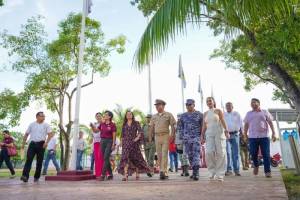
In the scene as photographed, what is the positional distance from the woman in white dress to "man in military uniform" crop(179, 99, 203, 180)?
0.79 feet

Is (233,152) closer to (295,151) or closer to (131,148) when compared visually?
(295,151)

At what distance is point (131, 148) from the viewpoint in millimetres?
7871

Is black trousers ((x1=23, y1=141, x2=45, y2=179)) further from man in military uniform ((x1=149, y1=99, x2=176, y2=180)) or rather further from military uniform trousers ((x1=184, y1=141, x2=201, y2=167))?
military uniform trousers ((x1=184, y1=141, x2=201, y2=167))

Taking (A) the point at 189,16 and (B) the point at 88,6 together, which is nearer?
(A) the point at 189,16

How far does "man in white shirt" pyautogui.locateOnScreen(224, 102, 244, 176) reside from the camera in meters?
8.34

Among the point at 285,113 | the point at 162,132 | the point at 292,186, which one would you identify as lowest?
the point at 292,186

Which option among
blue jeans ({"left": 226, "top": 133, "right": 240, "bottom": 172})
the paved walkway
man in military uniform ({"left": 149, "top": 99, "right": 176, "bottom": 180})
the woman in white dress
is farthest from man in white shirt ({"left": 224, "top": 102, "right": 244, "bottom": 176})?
the paved walkway

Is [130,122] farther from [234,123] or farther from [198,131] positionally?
[234,123]

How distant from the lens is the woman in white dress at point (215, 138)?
261 inches

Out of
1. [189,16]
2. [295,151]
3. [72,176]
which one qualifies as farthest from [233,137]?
[189,16]

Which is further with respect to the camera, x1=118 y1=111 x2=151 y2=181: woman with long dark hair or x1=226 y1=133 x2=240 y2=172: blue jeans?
x1=226 y1=133 x2=240 y2=172: blue jeans

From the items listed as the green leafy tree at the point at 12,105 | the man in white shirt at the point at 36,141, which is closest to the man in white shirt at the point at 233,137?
the man in white shirt at the point at 36,141

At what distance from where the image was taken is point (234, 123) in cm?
851

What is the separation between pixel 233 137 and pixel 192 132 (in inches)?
77.7
